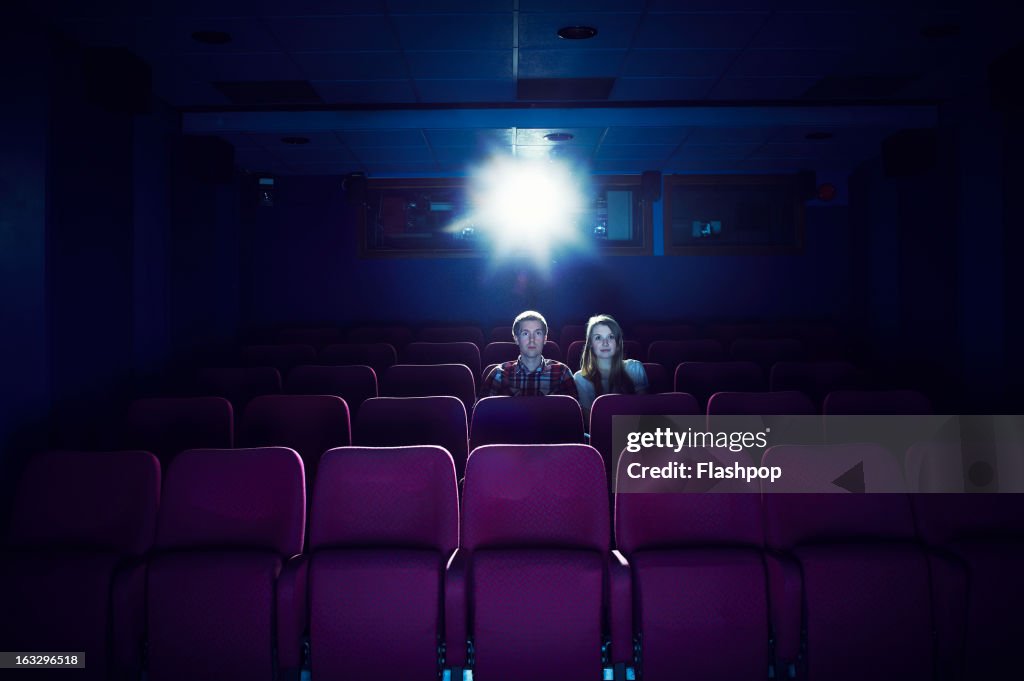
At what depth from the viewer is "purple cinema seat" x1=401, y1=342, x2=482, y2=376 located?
5352mm

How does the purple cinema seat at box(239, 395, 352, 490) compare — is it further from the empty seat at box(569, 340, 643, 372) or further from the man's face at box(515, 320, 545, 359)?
the empty seat at box(569, 340, 643, 372)

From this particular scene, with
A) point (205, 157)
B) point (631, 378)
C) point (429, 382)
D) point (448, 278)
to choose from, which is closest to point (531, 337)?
point (631, 378)

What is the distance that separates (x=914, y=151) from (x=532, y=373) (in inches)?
169

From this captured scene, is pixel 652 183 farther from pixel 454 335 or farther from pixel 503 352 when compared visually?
pixel 503 352

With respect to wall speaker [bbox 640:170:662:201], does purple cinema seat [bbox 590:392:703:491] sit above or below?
below

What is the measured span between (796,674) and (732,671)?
26 centimetres

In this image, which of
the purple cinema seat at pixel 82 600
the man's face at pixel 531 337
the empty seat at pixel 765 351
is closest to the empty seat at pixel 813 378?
the empty seat at pixel 765 351

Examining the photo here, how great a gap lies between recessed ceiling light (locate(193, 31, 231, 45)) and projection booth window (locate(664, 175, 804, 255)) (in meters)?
5.31

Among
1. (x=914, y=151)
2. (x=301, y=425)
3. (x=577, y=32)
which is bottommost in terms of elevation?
(x=301, y=425)

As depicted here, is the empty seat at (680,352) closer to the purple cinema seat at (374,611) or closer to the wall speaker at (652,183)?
the wall speaker at (652,183)

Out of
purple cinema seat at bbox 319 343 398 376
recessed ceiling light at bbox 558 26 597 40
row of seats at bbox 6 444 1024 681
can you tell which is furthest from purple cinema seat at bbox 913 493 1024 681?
purple cinema seat at bbox 319 343 398 376

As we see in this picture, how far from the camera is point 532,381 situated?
152 inches

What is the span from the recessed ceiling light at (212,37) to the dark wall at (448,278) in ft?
12.5

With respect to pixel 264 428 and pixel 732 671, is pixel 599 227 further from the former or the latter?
pixel 732 671
